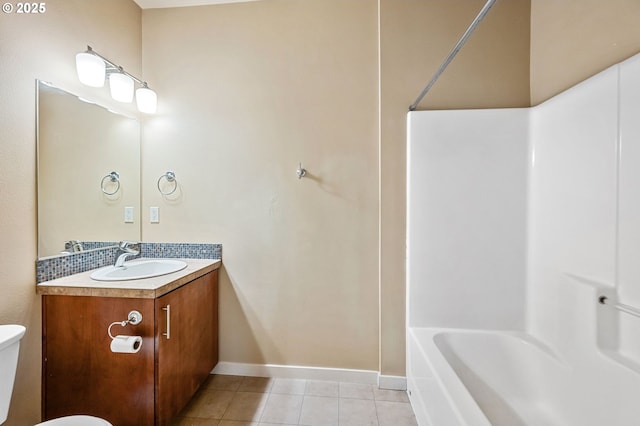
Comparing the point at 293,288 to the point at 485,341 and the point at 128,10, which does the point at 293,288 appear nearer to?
the point at 485,341

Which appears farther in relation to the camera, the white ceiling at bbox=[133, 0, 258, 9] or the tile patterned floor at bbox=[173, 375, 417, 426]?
the white ceiling at bbox=[133, 0, 258, 9]

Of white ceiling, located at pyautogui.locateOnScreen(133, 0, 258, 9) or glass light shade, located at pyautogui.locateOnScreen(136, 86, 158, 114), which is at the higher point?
white ceiling, located at pyautogui.locateOnScreen(133, 0, 258, 9)

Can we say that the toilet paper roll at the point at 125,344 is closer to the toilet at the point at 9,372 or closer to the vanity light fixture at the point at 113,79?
the toilet at the point at 9,372

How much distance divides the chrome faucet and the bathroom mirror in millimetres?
59

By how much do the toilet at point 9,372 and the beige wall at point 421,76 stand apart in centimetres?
168

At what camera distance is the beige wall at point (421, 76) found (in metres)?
1.82

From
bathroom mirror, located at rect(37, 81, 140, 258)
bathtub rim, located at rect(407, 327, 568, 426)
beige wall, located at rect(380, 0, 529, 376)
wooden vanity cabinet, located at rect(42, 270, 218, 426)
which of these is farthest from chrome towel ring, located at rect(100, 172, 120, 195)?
bathtub rim, located at rect(407, 327, 568, 426)

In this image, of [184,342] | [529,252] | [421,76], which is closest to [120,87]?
Answer: [184,342]

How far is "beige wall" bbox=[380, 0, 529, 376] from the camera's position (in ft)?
5.98

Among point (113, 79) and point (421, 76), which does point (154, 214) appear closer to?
point (113, 79)

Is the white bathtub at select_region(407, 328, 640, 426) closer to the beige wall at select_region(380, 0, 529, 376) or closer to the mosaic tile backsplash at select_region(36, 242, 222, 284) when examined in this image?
the beige wall at select_region(380, 0, 529, 376)

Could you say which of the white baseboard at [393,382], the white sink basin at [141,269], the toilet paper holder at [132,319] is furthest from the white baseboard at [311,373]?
the toilet paper holder at [132,319]

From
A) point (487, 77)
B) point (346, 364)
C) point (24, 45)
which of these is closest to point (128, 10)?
point (24, 45)

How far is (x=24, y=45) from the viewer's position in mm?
1351
